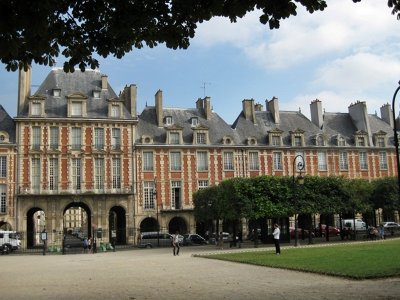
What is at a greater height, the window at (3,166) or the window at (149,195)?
the window at (3,166)

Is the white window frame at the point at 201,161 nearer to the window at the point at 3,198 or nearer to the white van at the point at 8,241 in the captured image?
the window at the point at 3,198

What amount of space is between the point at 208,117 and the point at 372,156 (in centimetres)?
1725

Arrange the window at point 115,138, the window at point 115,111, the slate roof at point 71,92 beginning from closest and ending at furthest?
the slate roof at point 71,92 < the window at point 115,138 < the window at point 115,111

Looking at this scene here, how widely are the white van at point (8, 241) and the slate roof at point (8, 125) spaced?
8.88m

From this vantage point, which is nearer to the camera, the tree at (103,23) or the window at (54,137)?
the tree at (103,23)

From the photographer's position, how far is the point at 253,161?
47062 mm

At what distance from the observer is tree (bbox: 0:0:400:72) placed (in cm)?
616

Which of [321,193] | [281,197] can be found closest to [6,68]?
[281,197]

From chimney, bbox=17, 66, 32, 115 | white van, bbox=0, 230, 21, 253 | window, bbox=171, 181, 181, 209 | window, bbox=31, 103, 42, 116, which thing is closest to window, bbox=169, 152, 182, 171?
window, bbox=171, 181, 181, 209

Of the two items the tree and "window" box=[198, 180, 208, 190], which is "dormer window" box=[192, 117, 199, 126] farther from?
the tree

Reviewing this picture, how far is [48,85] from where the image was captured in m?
44.8

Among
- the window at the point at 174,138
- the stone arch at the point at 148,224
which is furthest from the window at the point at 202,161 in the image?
the stone arch at the point at 148,224

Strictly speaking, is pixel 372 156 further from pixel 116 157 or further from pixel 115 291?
pixel 115 291

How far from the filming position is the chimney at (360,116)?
51.4 m
